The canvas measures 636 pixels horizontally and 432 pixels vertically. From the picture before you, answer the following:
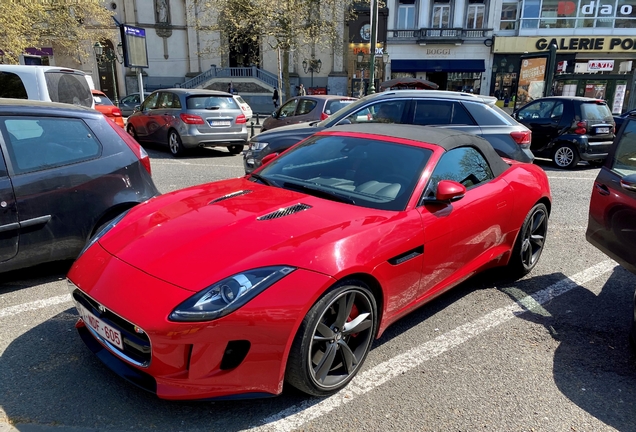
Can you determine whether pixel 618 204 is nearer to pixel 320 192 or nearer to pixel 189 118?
pixel 320 192

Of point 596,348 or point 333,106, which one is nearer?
point 596,348

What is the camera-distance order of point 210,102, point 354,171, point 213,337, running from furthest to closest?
point 210,102 < point 354,171 < point 213,337

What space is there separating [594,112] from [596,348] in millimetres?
8998

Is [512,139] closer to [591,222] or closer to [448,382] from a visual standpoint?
[591,222]

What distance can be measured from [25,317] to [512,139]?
703cm

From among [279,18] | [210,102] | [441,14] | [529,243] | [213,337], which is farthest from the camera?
[441,14]

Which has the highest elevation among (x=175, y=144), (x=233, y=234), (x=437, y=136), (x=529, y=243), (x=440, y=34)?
(x=440, y=34)

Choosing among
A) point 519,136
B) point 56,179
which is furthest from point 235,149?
point 56,179

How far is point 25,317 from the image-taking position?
3.33m

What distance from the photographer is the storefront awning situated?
31156 mm

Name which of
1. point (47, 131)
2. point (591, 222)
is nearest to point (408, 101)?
point (591, 222)

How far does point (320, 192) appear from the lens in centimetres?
317

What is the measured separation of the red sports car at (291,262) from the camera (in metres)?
2.16

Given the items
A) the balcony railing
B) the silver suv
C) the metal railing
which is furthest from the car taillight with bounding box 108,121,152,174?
the metal railing
